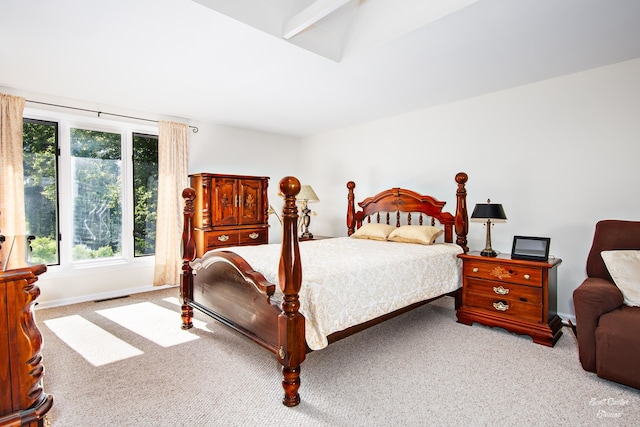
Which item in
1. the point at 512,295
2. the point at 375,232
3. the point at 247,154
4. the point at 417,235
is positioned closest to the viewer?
the point at 512,295

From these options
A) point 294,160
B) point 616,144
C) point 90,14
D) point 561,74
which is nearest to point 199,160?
point 294,160

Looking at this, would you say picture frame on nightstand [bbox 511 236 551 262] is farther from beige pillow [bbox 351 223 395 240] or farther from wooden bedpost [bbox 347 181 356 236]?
wooden bedpost [bbox 347 181 356 236]

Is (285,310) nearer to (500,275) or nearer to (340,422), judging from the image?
(340,422)

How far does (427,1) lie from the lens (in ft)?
7.34

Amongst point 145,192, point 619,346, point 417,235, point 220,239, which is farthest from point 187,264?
point 619,346

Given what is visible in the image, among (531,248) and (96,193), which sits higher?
(96,193)

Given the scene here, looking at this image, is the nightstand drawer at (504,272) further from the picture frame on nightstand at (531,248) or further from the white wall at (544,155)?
the white wall at (544,155)

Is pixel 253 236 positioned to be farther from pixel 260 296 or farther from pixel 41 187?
pixel 260 296

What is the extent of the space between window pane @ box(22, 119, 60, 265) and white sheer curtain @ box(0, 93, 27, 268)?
25 cm

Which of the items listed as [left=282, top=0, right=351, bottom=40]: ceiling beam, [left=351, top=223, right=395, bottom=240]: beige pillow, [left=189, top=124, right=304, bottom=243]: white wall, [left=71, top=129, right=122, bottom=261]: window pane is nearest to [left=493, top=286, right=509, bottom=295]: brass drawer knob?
[left=351, top=223, right=395, bottom=240]: beige pillow

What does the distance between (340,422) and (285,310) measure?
66cm

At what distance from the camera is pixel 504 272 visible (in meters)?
3.02

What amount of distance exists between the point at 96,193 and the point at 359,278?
12.4ft

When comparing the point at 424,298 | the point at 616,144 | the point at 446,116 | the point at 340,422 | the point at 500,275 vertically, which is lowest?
the point at 340,422
